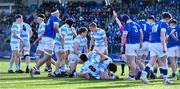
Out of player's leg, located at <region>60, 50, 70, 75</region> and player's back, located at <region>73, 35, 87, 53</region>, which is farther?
player's leg, located at <region>60, 50, 70, 75</region>

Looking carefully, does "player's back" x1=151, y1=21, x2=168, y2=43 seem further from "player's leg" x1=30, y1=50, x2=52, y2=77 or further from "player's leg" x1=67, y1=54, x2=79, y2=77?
"player's leg" x1=30, y1=50, x2=52, y2=77

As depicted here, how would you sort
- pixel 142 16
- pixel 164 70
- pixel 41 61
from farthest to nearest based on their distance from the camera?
1. pixel 142 16
2. pixel 41 61
3. pixel 164 70

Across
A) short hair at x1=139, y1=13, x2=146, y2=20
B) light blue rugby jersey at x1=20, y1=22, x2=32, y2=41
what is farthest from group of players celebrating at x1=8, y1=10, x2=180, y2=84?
short hair at x1=139, y1=13, x2=146, y2=20

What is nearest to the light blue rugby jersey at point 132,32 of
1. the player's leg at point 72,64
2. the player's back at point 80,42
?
the player's back at point 80,42

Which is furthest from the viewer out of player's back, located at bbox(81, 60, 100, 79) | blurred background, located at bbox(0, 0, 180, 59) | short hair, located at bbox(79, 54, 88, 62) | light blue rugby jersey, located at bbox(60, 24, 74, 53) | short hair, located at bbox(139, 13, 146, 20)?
blurred background, located at bbox(0, 0, 180, 59)

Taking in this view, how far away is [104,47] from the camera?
21672 millimetres

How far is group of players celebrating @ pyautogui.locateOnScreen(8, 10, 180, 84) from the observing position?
1934cm

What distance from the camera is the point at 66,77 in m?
21.7

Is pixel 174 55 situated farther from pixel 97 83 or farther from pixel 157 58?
pixel 97 83

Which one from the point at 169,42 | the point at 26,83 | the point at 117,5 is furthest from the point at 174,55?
the point at 117,5

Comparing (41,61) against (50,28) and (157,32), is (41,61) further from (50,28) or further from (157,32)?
(157,32)

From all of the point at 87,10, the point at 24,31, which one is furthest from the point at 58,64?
the point at 87,10

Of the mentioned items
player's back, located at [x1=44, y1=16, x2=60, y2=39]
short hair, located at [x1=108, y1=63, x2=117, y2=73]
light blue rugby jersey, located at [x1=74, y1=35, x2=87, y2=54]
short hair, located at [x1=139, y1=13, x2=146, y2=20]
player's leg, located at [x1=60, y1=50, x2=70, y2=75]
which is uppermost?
short hair, located at [x1=139, y1=13, x2=146, y2=20]

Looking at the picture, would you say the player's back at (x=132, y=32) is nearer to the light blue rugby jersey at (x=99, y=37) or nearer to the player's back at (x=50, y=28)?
the light blue rugby jersey at (x=99, y=37)
